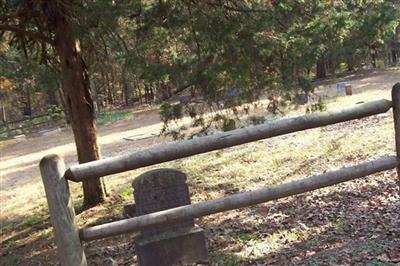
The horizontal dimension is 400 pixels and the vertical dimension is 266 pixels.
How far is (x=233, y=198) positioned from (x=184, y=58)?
15.1 feet

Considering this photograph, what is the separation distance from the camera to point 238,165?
11.0 metres

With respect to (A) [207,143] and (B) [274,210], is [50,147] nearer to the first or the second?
(B) [274,210]

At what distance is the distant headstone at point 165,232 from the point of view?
509cm

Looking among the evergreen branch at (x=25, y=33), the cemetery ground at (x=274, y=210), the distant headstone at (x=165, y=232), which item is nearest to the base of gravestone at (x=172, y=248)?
the distant headstone at (x=165, y=232)

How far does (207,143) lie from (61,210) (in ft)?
3.69

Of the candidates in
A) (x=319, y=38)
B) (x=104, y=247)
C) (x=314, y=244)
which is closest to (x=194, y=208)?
(x=314, y=244)

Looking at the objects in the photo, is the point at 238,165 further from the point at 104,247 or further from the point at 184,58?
the point at 104,247

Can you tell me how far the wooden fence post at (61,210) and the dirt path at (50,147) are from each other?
24.5ft

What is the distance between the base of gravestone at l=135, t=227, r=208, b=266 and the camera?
16.7 feet

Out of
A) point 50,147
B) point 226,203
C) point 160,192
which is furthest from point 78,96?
point 50,147

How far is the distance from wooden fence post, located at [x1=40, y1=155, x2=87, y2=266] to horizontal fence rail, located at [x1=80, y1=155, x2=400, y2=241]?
3.7 inches

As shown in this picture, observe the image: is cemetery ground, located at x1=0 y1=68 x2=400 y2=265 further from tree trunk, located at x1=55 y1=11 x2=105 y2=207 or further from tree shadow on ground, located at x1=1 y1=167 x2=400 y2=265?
tree trunk, located at x1=55 y1=11 x2=105 y2=207

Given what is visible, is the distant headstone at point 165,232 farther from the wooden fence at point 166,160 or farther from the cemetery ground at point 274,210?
the wooden fence at point 166,160

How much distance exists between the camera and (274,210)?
6914 millimetres
